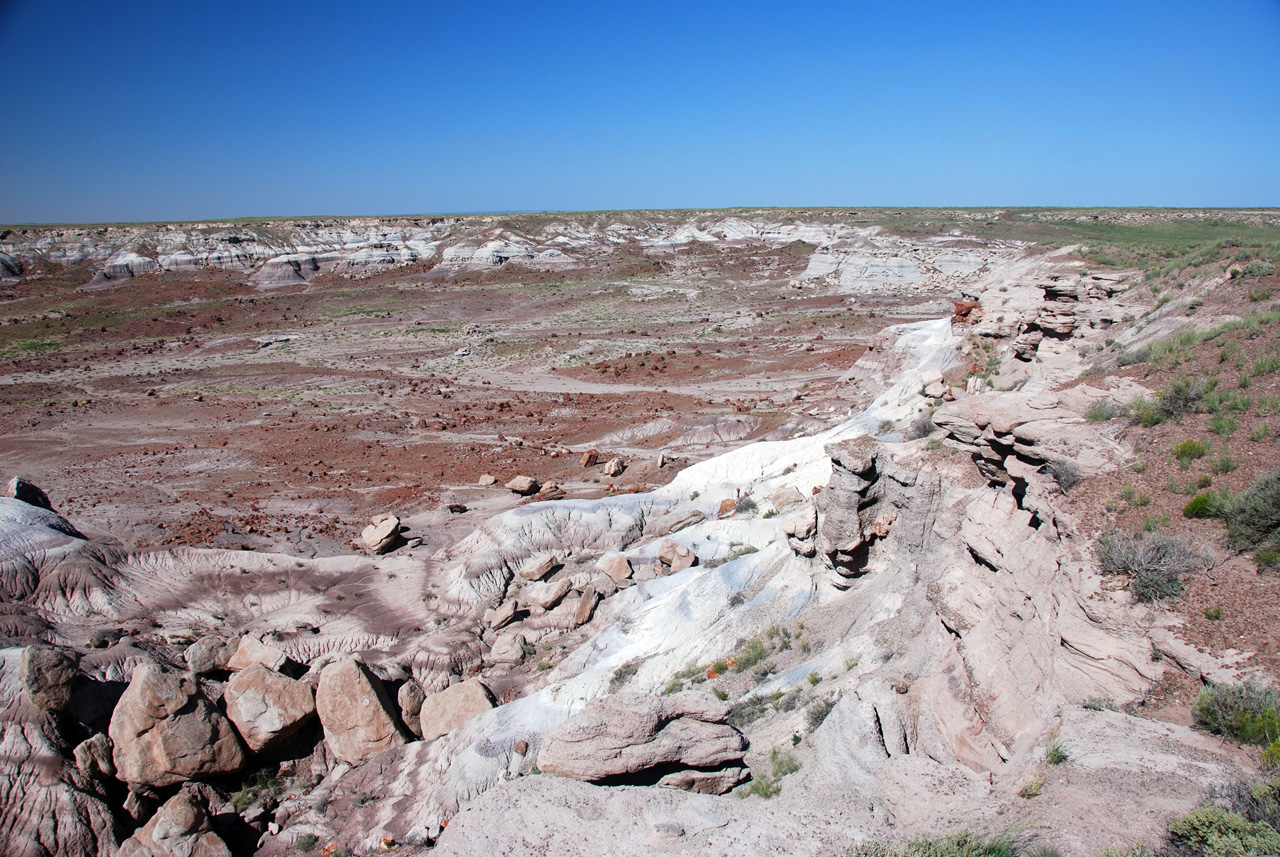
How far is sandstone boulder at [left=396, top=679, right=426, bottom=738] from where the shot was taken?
41.4 ft

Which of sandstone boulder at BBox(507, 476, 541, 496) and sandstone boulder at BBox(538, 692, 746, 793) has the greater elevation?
sandstone boulder at BBox(538, 692, 746, 793)

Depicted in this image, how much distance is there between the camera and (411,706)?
504 inches

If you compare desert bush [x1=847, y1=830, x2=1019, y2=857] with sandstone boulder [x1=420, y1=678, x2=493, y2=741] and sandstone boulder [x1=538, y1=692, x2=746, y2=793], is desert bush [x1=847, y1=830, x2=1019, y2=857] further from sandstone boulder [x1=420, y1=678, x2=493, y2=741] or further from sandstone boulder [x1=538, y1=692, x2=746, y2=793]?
sandstone boulder [x1=420, y1=678, x2=493, y2=741]

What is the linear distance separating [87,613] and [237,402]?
2506 centimetres

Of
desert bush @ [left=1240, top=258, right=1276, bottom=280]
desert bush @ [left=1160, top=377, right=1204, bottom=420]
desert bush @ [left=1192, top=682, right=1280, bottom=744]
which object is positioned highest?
desert bush @ [left=1240, top=258, right=1276, bottom=280]

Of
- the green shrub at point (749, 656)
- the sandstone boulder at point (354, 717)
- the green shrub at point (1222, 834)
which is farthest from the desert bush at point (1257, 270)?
the sandstone boulder at point (354, 717)

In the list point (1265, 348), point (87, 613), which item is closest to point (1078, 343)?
point (1265, 348)

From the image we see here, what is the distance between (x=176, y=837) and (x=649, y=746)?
7.83 meters

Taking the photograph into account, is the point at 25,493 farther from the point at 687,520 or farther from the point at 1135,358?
the point at 1135,358

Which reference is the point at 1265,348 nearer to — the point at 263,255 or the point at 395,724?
the point at 395,724

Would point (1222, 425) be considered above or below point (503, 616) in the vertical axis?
above

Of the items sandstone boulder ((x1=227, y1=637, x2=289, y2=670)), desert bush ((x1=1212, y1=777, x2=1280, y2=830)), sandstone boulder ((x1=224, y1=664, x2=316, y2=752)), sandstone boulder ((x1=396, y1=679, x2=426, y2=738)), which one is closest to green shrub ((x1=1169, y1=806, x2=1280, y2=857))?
desert bush ((x1=1212, y1=777, x2=1280, y2=830))

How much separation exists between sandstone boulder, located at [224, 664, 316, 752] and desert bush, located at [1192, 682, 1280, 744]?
1353 cm

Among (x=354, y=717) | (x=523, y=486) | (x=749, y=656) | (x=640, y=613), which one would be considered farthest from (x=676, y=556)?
(x=523, y=486)
